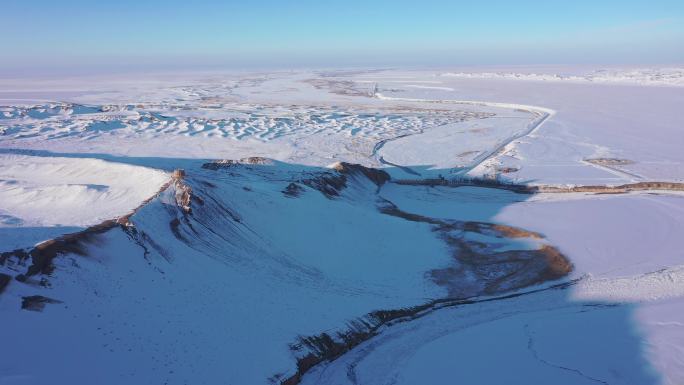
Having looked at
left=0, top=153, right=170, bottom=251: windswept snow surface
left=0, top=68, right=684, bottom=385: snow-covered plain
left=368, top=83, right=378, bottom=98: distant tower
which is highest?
left=368, top=83, right=378, bottom=98: distant tower

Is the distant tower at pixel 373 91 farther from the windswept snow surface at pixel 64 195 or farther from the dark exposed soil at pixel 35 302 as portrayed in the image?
the dark exposed soil at pixel 35 302

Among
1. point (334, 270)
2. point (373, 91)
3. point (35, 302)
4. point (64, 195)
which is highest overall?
point (373, 91)

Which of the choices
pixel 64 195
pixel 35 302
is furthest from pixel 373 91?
pixel 35 302

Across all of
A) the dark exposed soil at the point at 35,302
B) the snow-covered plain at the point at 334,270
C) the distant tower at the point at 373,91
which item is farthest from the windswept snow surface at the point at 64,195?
the distant tower at the point at 373,91

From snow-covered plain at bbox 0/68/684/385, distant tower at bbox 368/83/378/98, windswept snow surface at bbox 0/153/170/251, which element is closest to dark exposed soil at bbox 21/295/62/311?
snow-covered plain at bbox 0/68/684/385

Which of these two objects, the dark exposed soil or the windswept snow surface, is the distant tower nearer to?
the windswept snow surface

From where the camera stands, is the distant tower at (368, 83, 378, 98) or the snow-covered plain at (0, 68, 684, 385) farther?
the distant tower at (368, 83, 378, 98)

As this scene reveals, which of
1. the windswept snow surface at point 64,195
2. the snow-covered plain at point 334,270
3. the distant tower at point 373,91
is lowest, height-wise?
the snow-covered plain at point 334,270

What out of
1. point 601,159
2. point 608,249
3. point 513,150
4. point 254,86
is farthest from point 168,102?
point 608,249

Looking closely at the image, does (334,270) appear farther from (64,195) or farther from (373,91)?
(373,91)
